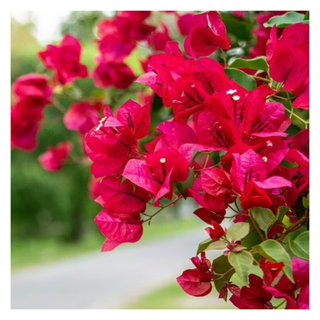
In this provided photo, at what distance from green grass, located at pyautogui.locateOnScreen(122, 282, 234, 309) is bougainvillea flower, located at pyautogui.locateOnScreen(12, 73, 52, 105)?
2.98 meters

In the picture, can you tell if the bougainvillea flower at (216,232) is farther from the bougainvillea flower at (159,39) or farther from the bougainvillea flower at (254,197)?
the bougainvillea flower at (159,39)

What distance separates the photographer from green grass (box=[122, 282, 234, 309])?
3.83 metres

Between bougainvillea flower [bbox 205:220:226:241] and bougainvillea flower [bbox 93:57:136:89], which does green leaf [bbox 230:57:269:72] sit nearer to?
bougainvillea flower [bbox 205:220:226:241]

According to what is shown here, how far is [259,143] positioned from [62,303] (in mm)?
3988

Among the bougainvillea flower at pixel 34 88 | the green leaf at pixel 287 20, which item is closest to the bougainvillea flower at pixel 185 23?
the bougainvillea flower at pixel 34 88

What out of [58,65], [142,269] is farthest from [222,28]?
[142,269]

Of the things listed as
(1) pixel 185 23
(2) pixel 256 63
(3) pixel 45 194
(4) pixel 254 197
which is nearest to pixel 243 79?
(2) pixel 256 63

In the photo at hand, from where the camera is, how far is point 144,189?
448 millimetres

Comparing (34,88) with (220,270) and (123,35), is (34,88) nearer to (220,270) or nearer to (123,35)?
(123,35)

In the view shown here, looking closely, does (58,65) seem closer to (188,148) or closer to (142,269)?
(188,148)

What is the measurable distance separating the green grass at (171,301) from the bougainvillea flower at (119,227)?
3384 millimetres

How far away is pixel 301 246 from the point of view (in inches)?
15.9

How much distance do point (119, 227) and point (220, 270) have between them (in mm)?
88

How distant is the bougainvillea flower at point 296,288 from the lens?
0.41 m
